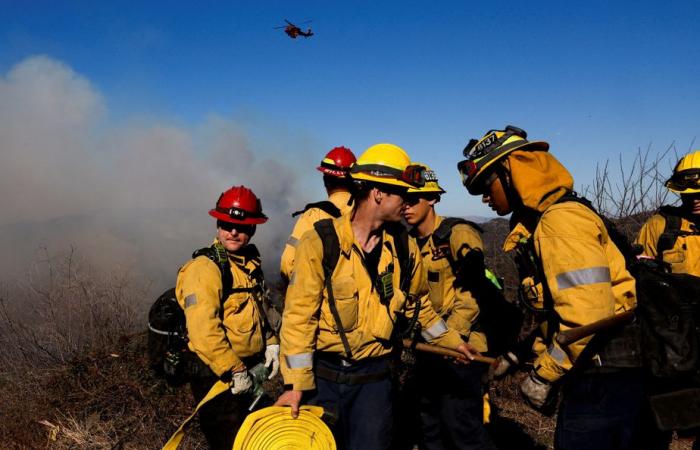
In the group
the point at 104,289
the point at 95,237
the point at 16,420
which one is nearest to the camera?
the point at 16,420

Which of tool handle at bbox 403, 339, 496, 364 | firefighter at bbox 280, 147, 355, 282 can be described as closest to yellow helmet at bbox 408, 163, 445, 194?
firefighter at bbox 280, 147, 355, 282

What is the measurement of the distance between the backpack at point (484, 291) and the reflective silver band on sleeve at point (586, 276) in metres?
1.50

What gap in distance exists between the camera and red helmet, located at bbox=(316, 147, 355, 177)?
482cm

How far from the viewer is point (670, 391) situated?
2.79 meters

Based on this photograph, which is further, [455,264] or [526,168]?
[455,264]

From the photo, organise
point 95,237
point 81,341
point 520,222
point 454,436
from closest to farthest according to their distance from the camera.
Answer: point 520,222
point 454,436
point 81,341
point 95,237

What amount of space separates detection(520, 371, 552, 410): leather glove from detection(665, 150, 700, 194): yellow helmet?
11.2ft

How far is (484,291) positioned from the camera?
3.88 m

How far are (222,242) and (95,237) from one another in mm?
56012

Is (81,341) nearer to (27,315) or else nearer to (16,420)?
(16,420)

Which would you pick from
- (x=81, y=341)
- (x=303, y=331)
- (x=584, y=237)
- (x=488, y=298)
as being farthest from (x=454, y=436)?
(x=81, y=341)

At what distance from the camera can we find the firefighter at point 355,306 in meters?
2.61

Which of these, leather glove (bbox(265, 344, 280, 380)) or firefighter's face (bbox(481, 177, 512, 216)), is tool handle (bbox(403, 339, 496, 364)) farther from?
leather glove (bbox(265, 344, 280, 380))

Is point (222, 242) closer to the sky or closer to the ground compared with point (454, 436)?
closer to the sky
